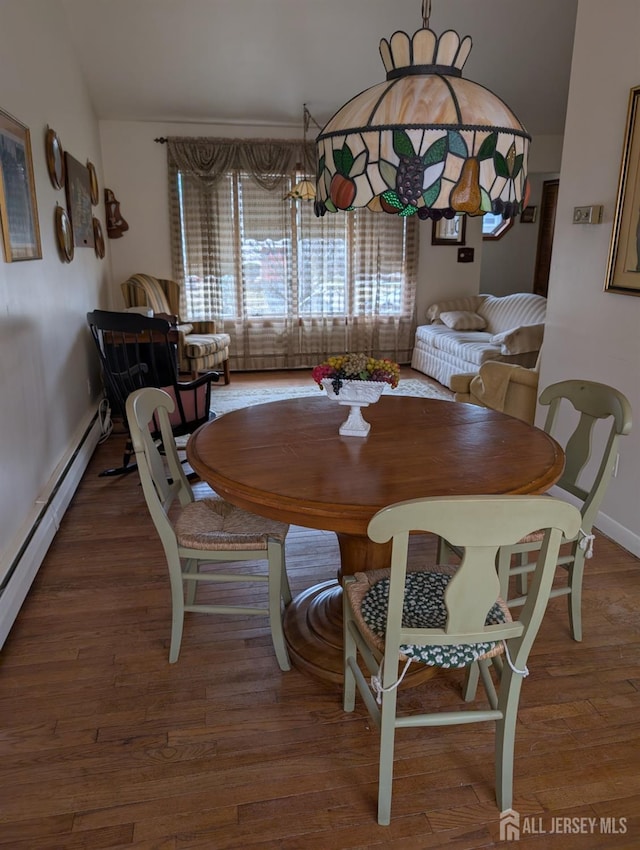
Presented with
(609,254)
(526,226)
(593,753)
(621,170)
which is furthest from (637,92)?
(526,226)

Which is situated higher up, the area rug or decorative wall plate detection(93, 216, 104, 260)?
decorative wall plate detection(93, 216, 104, 260)

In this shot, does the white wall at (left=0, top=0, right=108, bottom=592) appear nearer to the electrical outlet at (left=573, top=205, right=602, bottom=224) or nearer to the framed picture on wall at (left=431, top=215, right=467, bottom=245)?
the electrical outlet at (left=573, top=205, right=602, bottom=224)

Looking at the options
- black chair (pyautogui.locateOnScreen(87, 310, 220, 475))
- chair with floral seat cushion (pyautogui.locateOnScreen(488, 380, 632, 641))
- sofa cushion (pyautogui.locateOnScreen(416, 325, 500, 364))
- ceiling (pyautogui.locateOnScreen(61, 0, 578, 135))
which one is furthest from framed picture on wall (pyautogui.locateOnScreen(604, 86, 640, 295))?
sofa cushion (pyautogui.locateOnScreen(416, 325, 500, 364))

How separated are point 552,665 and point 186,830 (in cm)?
128

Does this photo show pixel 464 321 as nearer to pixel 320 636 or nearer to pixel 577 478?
pixel 577 478

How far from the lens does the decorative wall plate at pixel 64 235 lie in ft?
11.9

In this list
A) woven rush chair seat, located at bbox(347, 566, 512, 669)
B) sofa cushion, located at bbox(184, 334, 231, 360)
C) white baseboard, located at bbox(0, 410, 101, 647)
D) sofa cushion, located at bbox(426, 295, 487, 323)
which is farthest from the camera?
sofa cushion, located at bbox(426, 295, 487, 323)

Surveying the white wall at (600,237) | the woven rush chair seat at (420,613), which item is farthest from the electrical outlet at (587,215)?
the woven rush chair seat at (420,613)

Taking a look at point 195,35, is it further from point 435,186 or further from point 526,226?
point 526,226

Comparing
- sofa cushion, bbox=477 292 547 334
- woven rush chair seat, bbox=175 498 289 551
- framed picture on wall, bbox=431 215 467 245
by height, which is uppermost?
framed picture on wall, bbox=431 215 467 245

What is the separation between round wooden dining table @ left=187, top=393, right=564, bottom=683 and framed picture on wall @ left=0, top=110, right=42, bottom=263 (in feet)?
4.26

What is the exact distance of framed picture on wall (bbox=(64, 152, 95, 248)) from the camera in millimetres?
4082

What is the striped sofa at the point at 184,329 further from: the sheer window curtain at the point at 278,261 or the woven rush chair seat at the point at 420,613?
the woven rush chair seat at the point at 420,613

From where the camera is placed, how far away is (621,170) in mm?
2686
